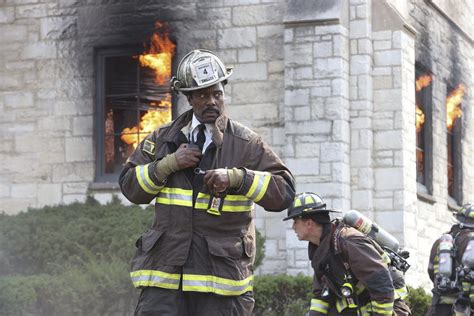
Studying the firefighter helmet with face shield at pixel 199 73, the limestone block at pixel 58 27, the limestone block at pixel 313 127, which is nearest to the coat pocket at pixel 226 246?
the firefighter helmet with face shield at pixel 199 73

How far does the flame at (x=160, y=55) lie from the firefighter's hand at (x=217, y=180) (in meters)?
9.89

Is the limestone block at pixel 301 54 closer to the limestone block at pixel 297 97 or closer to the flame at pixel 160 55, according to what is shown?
the limestone block at pixel 297 97

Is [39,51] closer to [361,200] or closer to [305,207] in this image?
[361,200]

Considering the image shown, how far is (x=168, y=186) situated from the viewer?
5926mm

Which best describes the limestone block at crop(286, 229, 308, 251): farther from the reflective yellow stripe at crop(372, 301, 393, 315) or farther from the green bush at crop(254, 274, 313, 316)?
the reflective yellow stripe at crop(372, 301, 393, 315)

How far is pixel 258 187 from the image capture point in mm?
5762

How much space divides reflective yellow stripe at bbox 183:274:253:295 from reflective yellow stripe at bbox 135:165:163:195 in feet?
1.59

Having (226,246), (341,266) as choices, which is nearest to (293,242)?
(341,266)

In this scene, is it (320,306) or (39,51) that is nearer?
(320,306)

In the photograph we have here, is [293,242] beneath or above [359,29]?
beneath

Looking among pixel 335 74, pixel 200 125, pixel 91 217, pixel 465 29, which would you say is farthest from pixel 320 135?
pixel 200 125

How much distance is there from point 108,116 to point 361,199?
3.79 metres

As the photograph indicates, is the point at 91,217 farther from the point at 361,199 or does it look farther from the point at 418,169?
the point at 418,169

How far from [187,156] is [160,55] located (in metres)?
9.87
